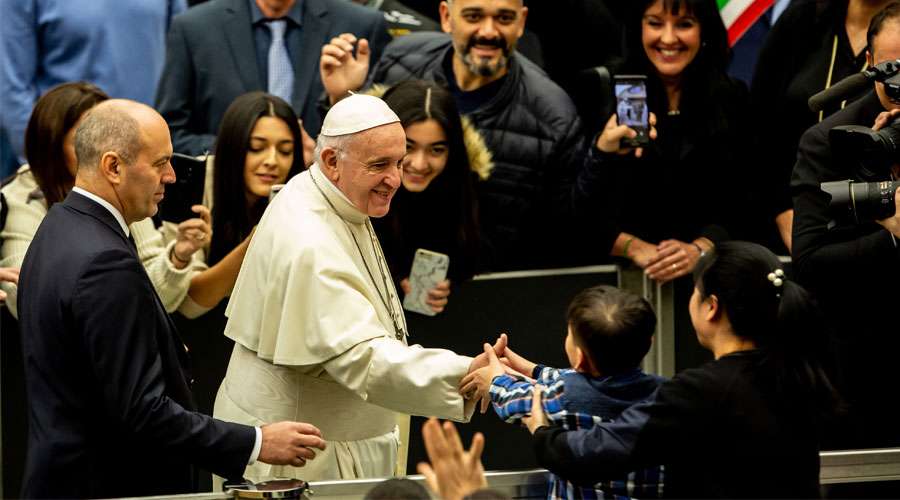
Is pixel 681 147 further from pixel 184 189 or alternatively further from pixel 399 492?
pixel 399 492

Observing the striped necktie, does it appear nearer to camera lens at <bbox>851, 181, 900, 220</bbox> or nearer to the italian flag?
the italian flag

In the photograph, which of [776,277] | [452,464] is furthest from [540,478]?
[776,277]

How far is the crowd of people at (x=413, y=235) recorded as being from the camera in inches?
150

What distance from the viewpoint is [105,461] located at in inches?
161

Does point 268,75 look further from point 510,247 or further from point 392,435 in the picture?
point 392,435

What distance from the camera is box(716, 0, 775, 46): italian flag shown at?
696 cm

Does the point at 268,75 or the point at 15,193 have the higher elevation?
the point at 268,75

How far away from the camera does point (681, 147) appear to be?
637 centimetres

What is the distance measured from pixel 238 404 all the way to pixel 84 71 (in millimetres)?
2767

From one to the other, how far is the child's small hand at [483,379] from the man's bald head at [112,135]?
1.18 m

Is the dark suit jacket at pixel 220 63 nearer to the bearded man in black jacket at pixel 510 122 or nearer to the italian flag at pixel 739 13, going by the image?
the bearded man in black jacket at pixel 510 122

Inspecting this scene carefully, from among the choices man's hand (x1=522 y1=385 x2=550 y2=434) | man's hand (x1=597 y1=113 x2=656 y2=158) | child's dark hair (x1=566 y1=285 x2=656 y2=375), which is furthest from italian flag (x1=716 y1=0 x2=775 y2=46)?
man's hand (x1=522 y1=385 x2=550 y2=434)

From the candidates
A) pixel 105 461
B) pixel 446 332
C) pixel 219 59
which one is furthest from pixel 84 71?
pixel 105 461

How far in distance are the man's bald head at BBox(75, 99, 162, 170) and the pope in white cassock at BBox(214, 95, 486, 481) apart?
55cm
